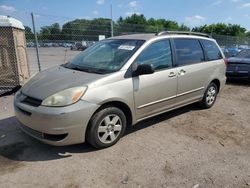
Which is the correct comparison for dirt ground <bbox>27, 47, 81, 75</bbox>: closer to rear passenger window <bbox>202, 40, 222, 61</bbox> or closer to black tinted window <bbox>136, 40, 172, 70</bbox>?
rear passenger window <bbox>202, 40, 222, 61</bbox>

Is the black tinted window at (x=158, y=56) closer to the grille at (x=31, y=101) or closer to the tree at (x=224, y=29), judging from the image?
the grille at (x=31, y=101)

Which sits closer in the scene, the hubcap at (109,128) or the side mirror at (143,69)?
the hubcap at (109,128)

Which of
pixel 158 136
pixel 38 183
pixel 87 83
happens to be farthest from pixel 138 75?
pixel 38 183

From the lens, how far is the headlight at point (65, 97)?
324 centimetres

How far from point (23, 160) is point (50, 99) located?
96 cm

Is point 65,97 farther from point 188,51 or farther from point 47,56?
point 47,56

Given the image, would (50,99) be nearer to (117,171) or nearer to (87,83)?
(87,83)

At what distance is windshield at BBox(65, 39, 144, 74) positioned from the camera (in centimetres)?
391

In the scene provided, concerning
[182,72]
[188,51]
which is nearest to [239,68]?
[188,51]

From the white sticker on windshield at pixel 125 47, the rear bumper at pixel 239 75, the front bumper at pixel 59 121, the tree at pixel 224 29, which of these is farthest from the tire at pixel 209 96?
the tree at pixel 224 29

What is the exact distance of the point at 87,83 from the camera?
11.3 ft

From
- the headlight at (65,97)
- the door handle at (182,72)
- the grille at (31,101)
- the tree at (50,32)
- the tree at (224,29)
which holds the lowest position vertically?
the grille at (31,101)

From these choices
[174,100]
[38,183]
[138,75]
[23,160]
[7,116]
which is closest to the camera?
[38,183]

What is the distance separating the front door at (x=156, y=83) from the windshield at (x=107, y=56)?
0.24 metres
